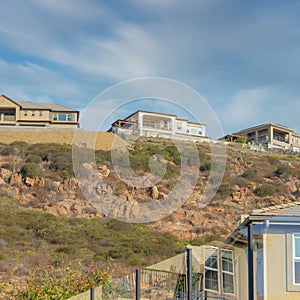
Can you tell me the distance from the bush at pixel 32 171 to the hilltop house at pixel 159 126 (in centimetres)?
1090

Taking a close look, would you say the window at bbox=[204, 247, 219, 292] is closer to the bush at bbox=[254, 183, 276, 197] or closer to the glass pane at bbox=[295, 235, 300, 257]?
the glass pane at bbox=[295, 235, 300, 257]

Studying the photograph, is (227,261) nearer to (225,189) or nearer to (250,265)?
(250,265)

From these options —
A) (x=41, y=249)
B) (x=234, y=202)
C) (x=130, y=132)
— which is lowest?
(x=41, y=249)

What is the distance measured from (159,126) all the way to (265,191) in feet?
60.6

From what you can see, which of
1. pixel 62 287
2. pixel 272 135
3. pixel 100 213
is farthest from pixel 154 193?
pixel 272 135

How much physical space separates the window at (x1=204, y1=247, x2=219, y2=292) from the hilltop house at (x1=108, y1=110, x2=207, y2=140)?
132 feet

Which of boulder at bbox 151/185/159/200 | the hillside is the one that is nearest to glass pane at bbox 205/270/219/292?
the hillside

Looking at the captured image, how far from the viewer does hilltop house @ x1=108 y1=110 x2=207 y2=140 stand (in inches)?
1912

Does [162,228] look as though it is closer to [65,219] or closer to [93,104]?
[65,219]

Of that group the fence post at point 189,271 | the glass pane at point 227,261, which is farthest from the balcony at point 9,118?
the glass pane at point 227,261

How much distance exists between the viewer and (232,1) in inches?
628

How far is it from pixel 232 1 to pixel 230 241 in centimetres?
1104

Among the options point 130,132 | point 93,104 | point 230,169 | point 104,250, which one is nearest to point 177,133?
point 130,132

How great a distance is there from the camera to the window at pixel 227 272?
5.88 meters
